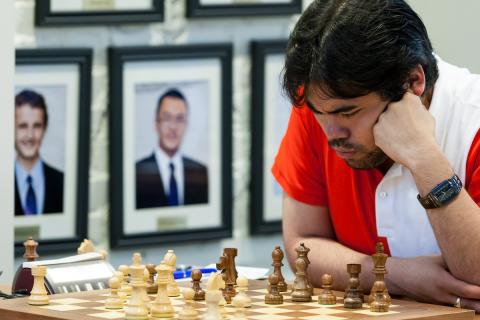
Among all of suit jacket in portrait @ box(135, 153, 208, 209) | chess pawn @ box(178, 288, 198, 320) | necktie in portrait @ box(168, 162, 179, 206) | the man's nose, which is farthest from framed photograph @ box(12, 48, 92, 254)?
chess pawn @ box(178, 288, 198, 320)

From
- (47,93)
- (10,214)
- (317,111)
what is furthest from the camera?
(47,93)

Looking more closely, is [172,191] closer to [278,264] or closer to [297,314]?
[278,264]

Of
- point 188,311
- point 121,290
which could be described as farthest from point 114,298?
point 188,311

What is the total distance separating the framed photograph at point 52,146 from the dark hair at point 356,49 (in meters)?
1.59

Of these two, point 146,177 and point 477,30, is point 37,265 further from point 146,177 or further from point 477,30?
point 477,30

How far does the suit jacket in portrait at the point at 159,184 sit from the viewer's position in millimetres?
4766

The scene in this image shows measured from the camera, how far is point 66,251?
179 inches

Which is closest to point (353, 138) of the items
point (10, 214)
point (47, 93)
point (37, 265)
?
point (37, 265)

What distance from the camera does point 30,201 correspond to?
446cm

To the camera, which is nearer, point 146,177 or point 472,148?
point 472,148

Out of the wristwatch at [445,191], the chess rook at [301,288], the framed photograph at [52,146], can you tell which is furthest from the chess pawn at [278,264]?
the framed photograph at [52,146]

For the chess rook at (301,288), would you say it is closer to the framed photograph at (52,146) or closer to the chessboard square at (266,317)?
the chessboard square at (266,317)

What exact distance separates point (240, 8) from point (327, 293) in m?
2.28

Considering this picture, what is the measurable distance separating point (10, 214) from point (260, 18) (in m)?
1.66
